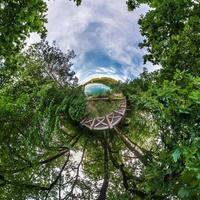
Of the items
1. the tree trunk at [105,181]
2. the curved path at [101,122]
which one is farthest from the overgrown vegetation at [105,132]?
the curved path at [101,122]

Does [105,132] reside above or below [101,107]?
below

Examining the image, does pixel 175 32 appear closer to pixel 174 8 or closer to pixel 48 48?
pixel 174 8

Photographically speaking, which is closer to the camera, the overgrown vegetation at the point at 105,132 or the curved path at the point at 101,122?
the overgrown vegetation at the point at 105,132

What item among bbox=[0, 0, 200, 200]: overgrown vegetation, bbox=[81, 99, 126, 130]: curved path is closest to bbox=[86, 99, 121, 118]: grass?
bbox=[81, 99, 126, 130]: curved path

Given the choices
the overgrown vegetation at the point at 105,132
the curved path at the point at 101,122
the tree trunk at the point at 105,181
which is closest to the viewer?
the overgrown vegetation at the point at 105,132

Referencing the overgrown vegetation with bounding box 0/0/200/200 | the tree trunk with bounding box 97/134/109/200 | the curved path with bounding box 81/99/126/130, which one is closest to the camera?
the overgrown vegetation with bounding box 0/0/200/200

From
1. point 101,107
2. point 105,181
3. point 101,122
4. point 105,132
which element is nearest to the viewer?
point 101,122

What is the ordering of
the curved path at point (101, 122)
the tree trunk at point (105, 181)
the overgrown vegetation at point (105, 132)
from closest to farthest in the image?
the overgrown vegetation at point (105, 132), the curved path at point (101, 122), the tree trunk at point (105, 181)

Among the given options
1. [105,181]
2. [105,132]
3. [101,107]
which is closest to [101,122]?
[101,107]

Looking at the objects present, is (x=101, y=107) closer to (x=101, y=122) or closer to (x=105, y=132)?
(x=101, y=122)

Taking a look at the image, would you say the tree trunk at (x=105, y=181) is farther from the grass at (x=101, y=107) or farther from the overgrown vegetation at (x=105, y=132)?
the grass at (x=101, y=107)

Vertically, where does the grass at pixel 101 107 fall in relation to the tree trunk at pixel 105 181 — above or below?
above

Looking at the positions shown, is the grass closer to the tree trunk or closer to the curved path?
the curved path

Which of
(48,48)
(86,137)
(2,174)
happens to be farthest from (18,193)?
(48,48)
